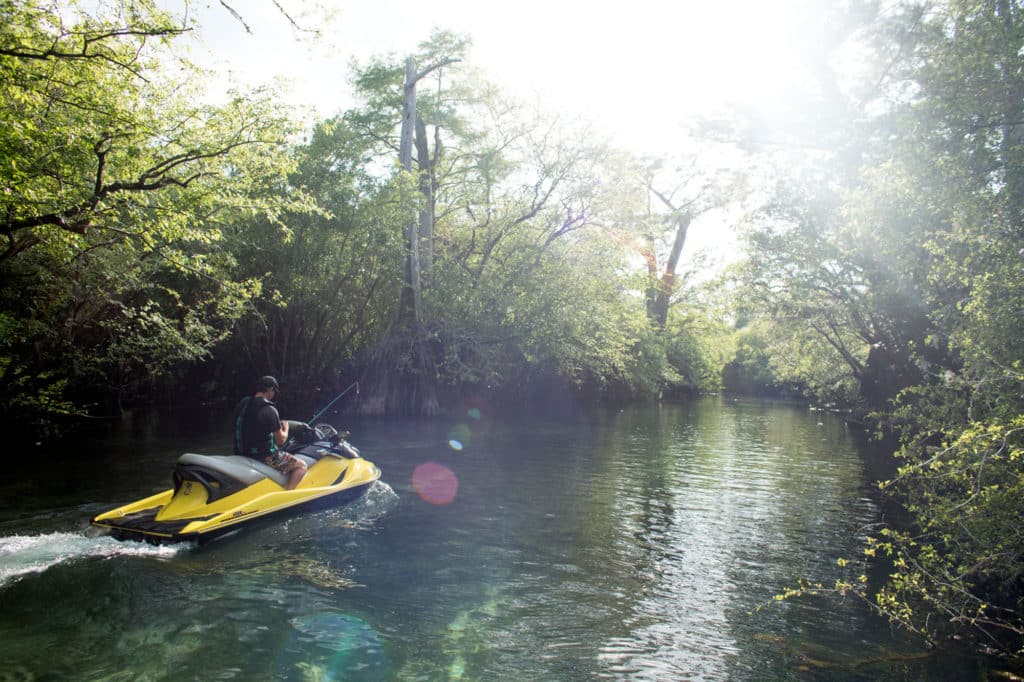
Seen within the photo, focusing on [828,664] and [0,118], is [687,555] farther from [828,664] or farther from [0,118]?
[0,118]

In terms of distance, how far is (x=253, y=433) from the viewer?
27.0 feet

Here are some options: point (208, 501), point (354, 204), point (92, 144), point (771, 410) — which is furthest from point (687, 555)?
point (771, 410)

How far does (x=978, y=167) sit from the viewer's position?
7.31 m

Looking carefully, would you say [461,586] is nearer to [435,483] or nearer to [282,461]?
[282,461]

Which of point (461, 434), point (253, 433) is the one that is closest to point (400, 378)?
point (461, 434)

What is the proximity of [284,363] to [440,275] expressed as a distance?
6895mm

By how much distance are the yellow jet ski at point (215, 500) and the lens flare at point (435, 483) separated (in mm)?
1560

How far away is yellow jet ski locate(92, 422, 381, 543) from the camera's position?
6.62 meters

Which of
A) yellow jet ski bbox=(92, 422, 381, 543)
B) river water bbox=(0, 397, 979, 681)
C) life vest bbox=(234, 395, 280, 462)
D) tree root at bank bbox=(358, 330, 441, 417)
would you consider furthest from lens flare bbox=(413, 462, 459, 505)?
tree root at bank bbox=(358, 330, 441, 417)

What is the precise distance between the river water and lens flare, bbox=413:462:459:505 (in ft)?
0.27

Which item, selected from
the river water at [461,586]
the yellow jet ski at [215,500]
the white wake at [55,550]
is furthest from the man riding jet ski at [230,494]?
the river water at [461,586]

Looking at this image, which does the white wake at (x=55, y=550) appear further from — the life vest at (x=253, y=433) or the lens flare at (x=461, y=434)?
the lens flare at (x=461, y=434)

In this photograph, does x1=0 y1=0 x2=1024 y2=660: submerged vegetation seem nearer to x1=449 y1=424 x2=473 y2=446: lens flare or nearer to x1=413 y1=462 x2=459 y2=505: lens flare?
x1=449 y1=424 x2=473 y2=446: lens flare

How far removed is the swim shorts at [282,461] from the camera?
331 inches
